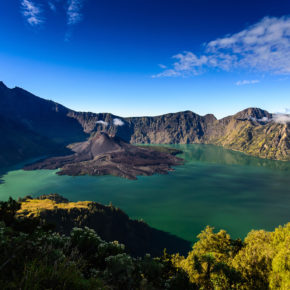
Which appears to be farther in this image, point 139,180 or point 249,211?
point 139,180

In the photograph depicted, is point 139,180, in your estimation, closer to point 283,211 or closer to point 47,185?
point 47,185

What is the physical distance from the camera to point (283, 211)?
366ft

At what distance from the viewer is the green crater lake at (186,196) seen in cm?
9756

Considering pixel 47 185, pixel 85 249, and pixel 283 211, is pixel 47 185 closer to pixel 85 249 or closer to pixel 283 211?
pixel 85 249

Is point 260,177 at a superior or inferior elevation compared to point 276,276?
inferior

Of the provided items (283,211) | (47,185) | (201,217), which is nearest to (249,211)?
(283,211)

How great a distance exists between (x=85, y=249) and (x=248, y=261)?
2262 cm

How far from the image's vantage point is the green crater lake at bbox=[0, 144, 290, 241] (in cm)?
9756

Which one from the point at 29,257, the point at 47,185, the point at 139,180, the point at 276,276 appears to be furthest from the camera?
the point at 139,180

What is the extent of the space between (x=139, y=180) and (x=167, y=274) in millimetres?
157276

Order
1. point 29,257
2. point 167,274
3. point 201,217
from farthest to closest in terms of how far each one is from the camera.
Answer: point 201,217
point 167,274
point 29,257

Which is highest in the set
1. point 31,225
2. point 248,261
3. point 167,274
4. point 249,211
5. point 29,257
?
point 29,257

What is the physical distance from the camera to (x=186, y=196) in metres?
139

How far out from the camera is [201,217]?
103m
